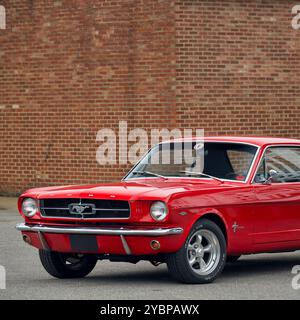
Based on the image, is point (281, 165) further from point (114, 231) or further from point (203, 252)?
point (114, 231)

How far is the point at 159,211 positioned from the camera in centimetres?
972

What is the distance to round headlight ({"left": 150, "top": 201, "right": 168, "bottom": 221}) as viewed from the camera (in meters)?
9.70

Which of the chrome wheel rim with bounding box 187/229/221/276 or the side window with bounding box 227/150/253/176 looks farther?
the side window with bounding box 227/150/253/176

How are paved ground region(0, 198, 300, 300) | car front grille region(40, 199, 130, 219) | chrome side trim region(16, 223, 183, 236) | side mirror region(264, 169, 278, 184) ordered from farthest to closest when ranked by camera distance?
side mirror region(264, 169, 278, 184) → car front grille region(40, 199, 130, 219) → chrome side trim region(16, 223, 183, 236) → paved ground region(0, 198, 300, 300)

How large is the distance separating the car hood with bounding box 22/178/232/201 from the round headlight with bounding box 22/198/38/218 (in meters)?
0.06

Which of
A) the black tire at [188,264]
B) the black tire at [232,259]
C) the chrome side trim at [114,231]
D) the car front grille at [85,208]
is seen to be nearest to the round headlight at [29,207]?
the car front grille at [85,208]

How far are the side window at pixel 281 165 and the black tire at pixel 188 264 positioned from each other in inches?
39.4

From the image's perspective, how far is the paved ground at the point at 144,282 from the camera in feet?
30.5

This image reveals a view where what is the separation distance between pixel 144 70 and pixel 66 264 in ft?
33.4

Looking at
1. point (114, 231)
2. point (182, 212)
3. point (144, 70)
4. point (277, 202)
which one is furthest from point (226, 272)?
point (144, 70)

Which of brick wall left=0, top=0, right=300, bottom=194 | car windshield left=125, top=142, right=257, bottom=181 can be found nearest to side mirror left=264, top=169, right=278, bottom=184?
car windshield left=125, top=142, right=257, bottom=181

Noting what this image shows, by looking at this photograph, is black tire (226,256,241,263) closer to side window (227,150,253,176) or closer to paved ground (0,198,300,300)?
paved ground (0,198,300,300)

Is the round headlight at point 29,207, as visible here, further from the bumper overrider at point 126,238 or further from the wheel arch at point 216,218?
the wheel arch at point 216,218

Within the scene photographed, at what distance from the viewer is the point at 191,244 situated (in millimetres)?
9992
